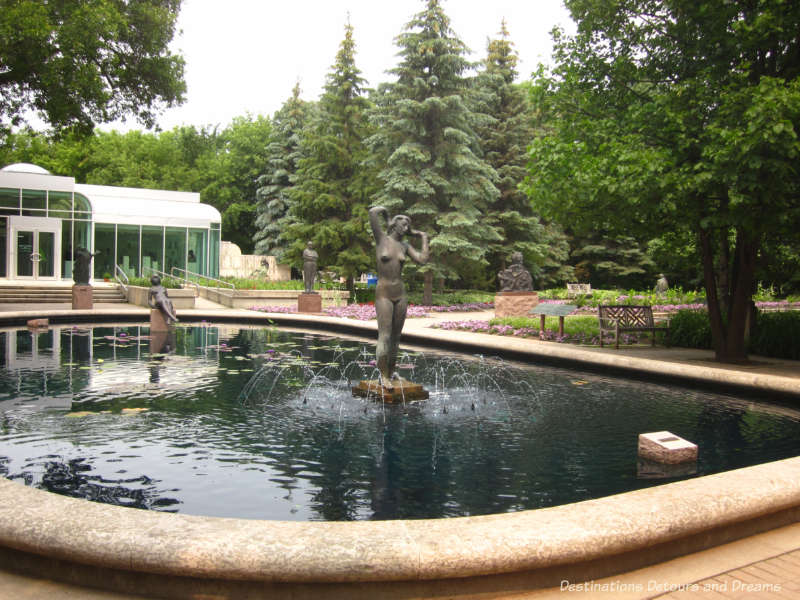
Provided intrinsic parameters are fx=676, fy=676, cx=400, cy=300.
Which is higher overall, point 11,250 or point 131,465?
point 11,250

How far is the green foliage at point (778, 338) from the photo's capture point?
43.2 feet

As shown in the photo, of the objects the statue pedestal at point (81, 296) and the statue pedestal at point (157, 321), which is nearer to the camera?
the statue pedestal at point (157, 321)

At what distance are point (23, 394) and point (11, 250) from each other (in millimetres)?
26100

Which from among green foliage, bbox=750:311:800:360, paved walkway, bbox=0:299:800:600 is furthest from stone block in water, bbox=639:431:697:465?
green foliage, bbox=750:311:800:360

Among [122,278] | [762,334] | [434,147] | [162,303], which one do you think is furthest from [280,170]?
[762,334]

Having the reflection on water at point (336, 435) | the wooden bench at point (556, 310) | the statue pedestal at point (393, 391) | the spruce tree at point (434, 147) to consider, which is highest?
the spruce tree at point (434, 147)

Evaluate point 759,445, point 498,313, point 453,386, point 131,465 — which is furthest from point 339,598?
point 498,313

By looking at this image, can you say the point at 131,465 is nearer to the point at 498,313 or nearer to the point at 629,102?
the point at 629,102

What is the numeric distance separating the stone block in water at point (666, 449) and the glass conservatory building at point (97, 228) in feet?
91.7

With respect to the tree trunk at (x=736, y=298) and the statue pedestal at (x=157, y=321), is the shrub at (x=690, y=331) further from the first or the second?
the statue pedestal at (x=157, y=321)

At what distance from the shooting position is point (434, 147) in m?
29.6

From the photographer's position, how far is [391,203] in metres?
28.1

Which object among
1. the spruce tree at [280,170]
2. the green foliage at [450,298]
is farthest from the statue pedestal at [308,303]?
the spruce tree at [280,170]

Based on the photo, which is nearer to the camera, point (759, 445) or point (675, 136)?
point (759, 445)
